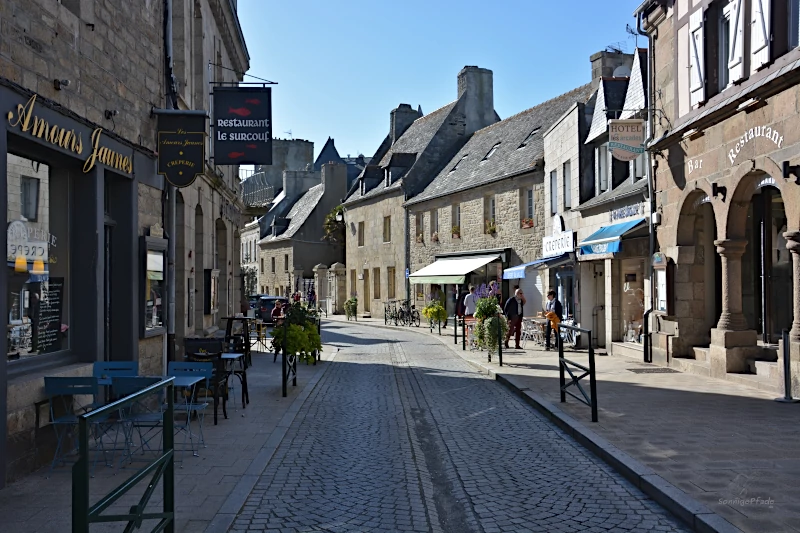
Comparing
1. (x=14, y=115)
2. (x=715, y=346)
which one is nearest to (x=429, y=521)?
(x=14, y=115)

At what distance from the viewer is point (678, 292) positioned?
554 inches

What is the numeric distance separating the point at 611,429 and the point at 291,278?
41963mm

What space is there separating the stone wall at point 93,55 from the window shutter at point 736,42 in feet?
27.4

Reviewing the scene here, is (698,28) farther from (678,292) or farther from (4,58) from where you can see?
(4,58)

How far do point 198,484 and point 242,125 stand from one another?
7.95 meters

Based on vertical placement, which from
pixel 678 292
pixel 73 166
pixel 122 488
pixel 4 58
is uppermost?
pixel 4 58

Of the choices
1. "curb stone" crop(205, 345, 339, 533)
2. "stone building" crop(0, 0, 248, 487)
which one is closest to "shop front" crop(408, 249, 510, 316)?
"curb stone" crop(205, 345, 339, 533)

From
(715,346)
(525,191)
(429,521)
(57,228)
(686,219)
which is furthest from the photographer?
(525,191)

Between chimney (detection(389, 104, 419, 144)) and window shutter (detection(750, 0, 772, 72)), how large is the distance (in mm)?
31579

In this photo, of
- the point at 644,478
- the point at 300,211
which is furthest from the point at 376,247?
the point at 644,478

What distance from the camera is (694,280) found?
14016 millimetres

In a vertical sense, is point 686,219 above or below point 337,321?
above

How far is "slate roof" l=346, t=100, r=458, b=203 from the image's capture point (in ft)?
119

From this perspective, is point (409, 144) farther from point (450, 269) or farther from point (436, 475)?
point (436, 475)
